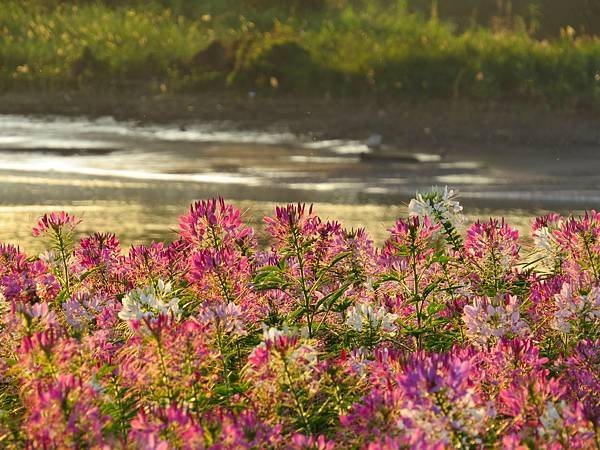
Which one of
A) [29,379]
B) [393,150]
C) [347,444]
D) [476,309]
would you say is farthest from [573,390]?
[393,150]

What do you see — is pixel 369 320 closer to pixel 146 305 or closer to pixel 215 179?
pixel 146 305

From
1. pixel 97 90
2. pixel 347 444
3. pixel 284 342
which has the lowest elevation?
pixel 347 444

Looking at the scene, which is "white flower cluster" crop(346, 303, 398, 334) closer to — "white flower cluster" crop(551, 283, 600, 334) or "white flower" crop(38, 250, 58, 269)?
"white flower cluster" crop(551, 283, 600, 334)

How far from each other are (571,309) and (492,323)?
0.39 meters

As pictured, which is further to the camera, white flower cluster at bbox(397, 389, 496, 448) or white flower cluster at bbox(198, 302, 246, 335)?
white flower cluster at bbox(198, 302, 246, 335)

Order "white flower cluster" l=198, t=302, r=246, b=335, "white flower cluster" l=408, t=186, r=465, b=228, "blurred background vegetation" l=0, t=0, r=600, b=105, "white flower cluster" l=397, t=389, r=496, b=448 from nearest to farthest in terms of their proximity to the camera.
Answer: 1. "white flower cluster" l=397, t=389, r=496, b=448
2. "white flower cluster" l=198, t=302, r=246, b=335
3. "white flower cluster" l=408, t=186, r=465, b=228
4. "blurred background vegetation" l=0, t=0, r=600, b=105

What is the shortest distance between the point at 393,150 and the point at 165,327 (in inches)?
481

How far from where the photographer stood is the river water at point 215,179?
1188cm

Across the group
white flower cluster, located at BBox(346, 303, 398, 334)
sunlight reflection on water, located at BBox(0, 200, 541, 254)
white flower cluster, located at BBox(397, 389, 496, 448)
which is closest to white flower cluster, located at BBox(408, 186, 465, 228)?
white flower cluster, located at BBox(346, 303, 398, 334)

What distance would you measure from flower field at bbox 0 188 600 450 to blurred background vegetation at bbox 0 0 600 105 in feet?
39.8

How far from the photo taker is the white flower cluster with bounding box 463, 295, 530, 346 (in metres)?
4.50

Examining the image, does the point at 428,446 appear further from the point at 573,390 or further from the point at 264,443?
the point at 573,390

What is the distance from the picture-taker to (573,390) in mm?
4113

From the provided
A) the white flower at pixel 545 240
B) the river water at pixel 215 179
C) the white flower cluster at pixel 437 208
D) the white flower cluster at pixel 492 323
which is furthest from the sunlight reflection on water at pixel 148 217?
the white flower cluster at pixel 492 323
